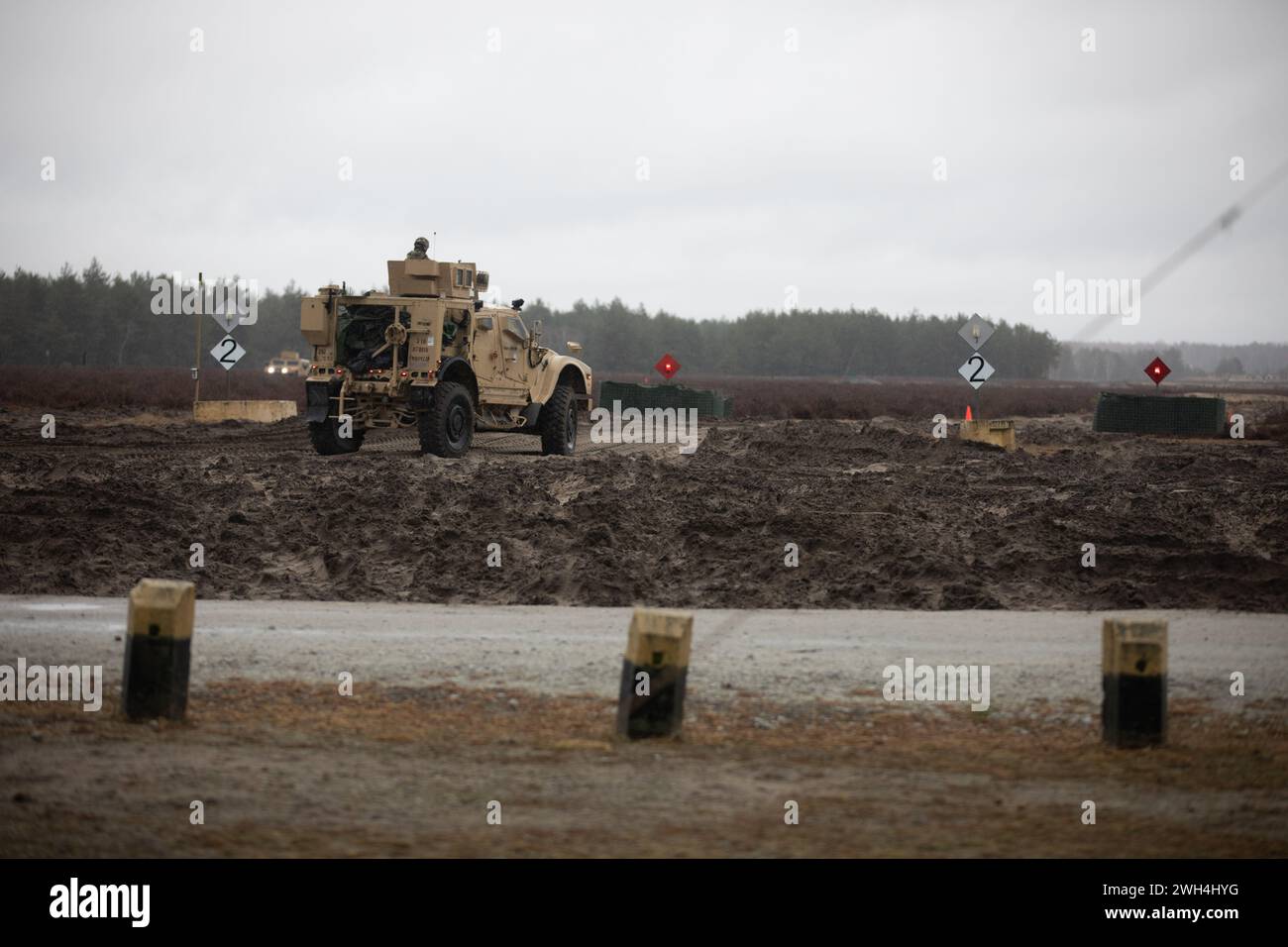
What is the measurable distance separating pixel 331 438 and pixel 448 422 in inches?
82.1

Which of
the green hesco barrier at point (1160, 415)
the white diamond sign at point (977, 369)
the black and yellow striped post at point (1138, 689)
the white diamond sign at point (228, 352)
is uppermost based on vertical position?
the white diamond sign at point (228, 352)

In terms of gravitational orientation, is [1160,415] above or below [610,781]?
above

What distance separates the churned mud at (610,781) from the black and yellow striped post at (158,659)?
0.14 metres

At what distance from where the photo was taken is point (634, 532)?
17.7 metres

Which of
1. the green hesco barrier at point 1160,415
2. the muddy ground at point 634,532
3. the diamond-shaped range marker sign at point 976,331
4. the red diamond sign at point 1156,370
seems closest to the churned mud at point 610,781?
the muddy ground at point 634,532

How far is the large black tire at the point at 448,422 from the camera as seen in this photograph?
23761mm

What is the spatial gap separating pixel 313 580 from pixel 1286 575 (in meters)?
9.94
